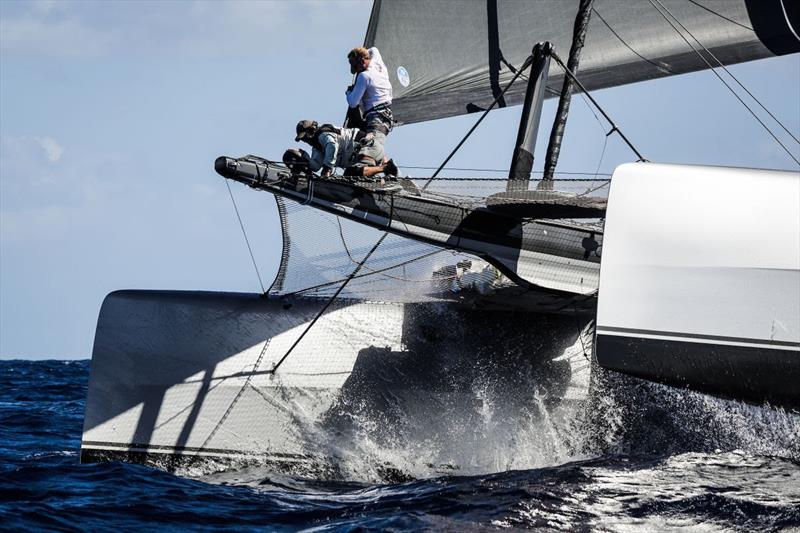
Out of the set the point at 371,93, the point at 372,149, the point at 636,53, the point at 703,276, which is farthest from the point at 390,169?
the point at 636,53

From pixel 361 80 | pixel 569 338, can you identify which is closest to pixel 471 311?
pixel 569 338

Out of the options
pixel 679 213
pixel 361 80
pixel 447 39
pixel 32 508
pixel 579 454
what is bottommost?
pixel 32 508

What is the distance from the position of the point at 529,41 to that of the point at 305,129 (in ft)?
7.91

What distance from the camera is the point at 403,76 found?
24.5 feet

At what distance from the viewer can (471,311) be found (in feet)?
24.0

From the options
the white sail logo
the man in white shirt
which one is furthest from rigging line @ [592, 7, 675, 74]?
the man in white shirt

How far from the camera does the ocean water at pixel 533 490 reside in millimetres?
4809

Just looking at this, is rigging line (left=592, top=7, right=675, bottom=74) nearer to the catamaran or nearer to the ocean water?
the catamaran

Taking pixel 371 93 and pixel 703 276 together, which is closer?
pixel 703 276

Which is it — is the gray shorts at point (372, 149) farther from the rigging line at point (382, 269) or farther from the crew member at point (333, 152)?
the rigging line at point (382, 269)

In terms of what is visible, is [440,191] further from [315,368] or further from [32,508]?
[32,508]

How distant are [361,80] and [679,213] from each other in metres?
2.14

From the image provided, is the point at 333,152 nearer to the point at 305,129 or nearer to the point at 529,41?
the point at 305,129

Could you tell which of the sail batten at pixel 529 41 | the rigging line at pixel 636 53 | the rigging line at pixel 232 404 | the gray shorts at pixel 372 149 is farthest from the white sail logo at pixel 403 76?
the rigging line at pixel 232 404
